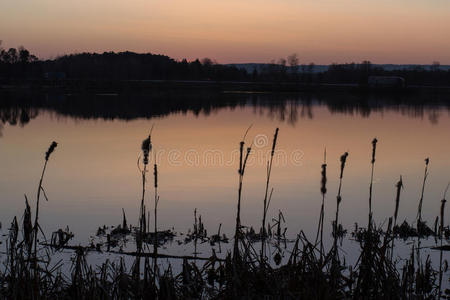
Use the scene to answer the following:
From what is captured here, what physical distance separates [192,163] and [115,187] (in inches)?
229

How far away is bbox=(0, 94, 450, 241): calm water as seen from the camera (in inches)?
483

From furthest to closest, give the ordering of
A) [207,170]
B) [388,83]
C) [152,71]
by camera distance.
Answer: [152,71] < [388,83] < [207,170]

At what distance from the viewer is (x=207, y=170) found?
1877 cm

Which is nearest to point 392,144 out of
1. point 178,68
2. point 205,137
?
point 205,137

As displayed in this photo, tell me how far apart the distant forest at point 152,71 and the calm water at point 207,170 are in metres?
108

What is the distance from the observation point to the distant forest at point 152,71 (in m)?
154

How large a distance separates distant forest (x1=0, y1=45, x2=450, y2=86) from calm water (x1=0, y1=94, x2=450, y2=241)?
108114 millimetres

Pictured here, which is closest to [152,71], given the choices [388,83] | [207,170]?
[388,83]

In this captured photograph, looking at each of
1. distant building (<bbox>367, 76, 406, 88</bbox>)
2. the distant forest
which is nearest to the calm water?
distant building (<bbox>367, 76, 406, 88</bbox>)

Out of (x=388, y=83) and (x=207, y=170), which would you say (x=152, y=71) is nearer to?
(x=388, y=83)

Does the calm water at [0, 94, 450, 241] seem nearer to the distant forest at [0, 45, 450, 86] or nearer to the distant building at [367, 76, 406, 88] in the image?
the distant building at [367, 76, 406, 88]

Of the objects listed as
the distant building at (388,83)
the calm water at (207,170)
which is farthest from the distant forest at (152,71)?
the calm water at (207,170)

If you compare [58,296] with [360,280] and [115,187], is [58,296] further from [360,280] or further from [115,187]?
[115,187]

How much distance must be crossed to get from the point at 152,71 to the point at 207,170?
164172mm
